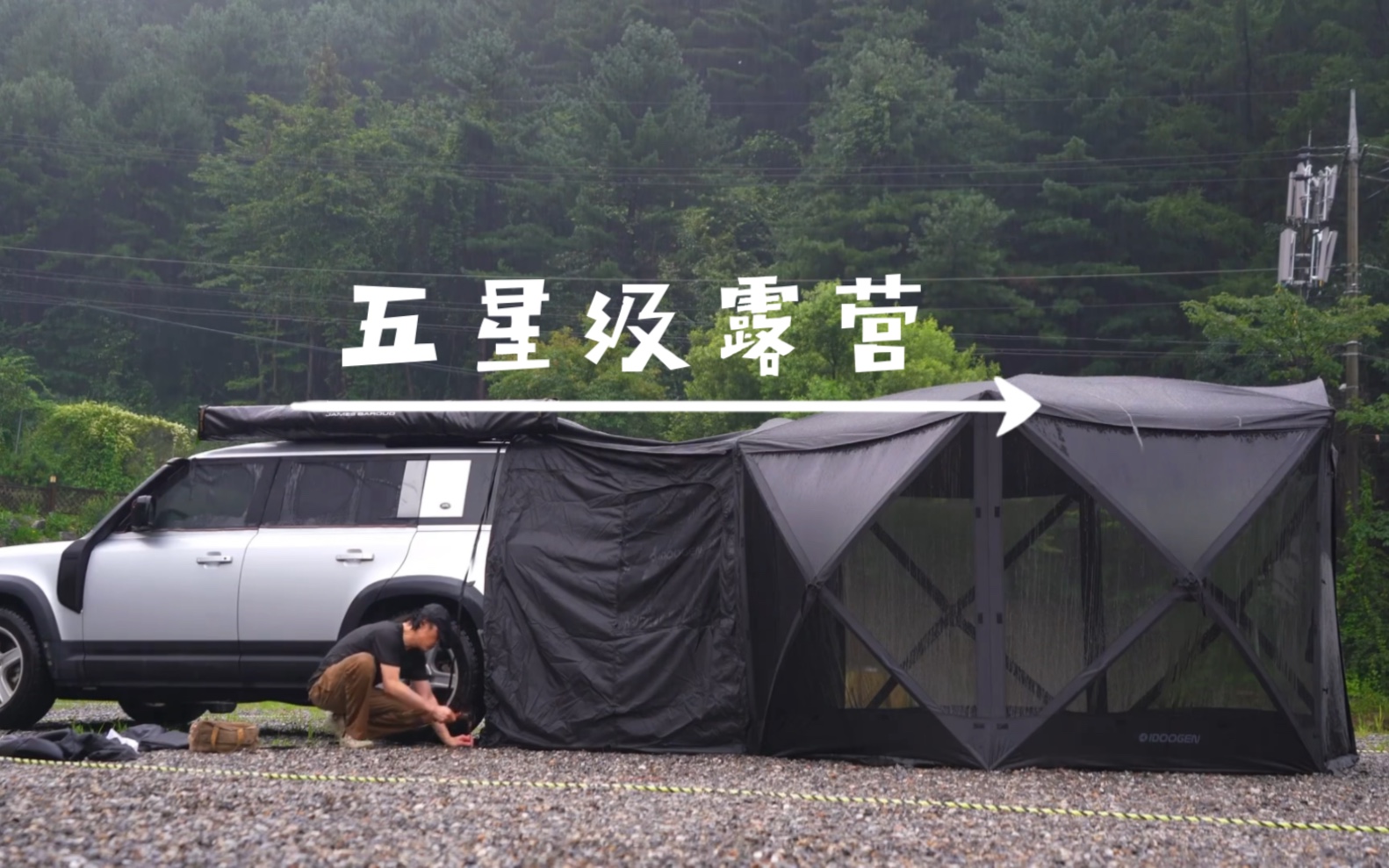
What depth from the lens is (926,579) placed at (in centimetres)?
907

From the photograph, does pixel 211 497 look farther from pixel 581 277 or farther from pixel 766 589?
pixel 581 277

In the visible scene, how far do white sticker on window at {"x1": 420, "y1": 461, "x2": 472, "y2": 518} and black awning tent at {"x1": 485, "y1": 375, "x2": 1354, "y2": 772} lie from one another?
1.54 meters

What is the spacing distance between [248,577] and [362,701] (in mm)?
1303

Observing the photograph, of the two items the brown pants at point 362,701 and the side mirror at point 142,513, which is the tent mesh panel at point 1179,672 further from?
the side mirror at point 142,513

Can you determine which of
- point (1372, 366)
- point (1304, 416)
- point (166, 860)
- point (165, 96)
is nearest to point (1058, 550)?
point (1304, 416)

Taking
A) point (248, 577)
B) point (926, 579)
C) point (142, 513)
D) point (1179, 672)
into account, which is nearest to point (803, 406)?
point (926, 579)

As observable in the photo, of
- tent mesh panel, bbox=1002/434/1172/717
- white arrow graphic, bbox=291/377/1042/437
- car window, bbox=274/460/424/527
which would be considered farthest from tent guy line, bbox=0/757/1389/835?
car window, bbox=274/460/424/527

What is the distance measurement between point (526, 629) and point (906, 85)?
47.4 metres

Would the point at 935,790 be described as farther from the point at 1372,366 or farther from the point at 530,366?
the point at 530,366

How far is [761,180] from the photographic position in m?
60.5

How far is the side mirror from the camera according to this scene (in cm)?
1041

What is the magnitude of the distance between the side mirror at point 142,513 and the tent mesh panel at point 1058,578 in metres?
5.60

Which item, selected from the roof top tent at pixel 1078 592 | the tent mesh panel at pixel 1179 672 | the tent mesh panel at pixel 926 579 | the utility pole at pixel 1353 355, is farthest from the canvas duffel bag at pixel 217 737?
the utility pole at pixel 1353 355

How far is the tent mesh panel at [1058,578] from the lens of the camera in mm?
8828
